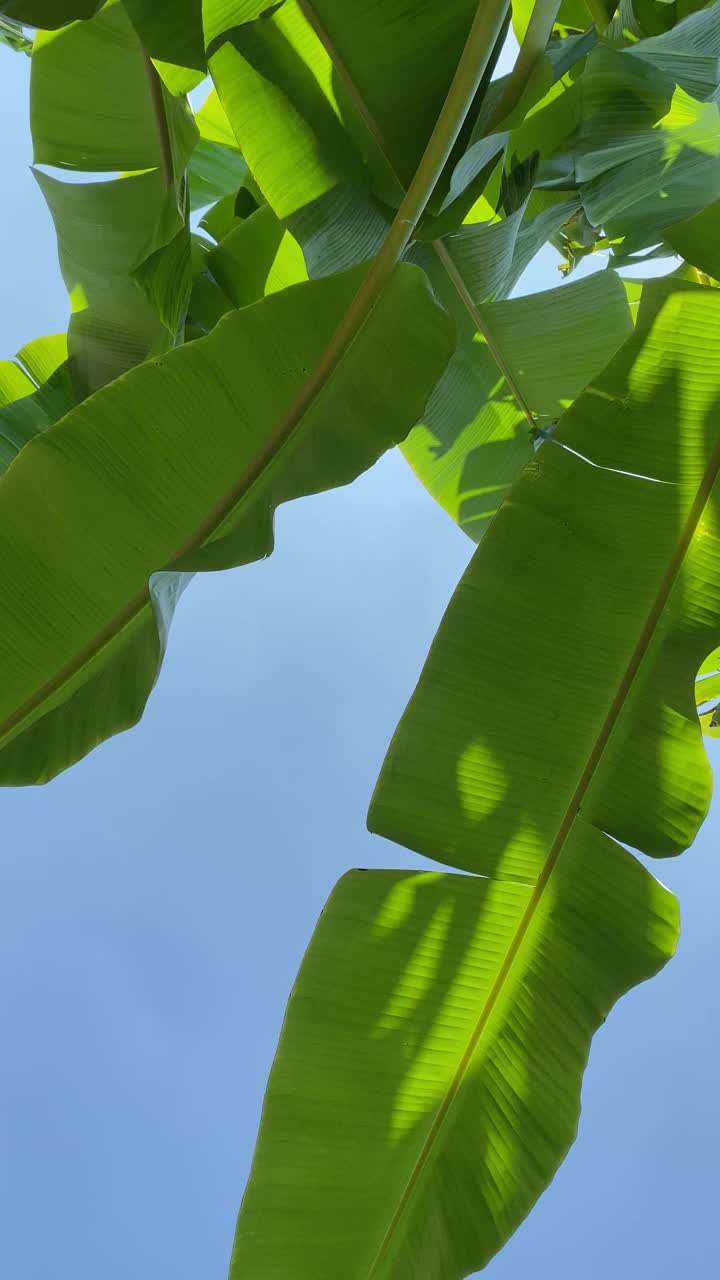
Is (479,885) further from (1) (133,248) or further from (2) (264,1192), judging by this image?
(1) (133,248)

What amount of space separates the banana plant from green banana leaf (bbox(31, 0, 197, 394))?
0.25 feet

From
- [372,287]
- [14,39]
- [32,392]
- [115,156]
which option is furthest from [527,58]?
[14,39]

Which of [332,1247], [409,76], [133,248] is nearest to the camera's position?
[332,1247]

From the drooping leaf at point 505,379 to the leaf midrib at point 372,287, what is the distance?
0.20 meters

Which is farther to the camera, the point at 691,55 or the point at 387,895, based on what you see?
the point at 691,55

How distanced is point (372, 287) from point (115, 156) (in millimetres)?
335

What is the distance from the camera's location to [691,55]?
787 millimetres

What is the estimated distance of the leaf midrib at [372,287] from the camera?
69cm

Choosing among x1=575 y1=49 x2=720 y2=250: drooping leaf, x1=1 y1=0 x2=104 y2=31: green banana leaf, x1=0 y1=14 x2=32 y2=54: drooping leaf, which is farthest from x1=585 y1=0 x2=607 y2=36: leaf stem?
x1=0 y1=14 x2=32 y2=54: drooping leaf

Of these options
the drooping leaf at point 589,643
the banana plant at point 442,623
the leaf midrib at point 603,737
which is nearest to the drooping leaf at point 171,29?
the banana plant at point 442,623

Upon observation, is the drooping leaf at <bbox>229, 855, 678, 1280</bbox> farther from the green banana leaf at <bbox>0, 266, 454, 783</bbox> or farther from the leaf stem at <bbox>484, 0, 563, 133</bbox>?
the leaf stem at <bbox>484, 0, 563, 133</bbox>

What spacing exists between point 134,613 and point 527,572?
0.30 meters

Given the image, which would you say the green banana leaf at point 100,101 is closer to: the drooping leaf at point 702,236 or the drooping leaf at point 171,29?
the drooping leaf at point 171,29

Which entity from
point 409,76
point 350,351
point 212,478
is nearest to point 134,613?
point 212,478
